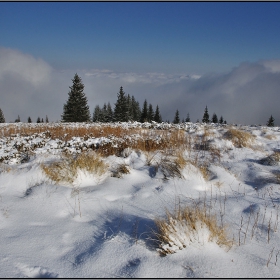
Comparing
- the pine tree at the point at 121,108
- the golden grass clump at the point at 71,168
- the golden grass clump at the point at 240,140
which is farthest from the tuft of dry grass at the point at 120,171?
the pine tree at the point at 121,108

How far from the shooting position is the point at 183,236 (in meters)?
1.85

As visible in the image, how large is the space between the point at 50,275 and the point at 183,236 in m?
1.17

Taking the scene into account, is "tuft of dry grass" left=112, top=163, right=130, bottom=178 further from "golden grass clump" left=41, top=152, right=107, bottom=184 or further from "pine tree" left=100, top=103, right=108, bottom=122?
"pine tree" left=100, top=103, right=108, bottom=122

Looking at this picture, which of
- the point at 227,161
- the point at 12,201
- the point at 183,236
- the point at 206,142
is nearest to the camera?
the point at 183,236

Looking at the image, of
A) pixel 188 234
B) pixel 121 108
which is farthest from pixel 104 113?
pixel 188 234

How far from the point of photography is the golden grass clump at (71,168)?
133 inches

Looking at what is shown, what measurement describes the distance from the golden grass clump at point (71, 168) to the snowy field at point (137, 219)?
17 mm

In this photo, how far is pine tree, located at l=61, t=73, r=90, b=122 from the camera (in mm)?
27031

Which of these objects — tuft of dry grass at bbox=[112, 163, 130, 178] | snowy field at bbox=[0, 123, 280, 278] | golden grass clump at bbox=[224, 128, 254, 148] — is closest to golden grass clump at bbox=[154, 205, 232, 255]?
snowy field at bbox=[0, 123, 280, 278]

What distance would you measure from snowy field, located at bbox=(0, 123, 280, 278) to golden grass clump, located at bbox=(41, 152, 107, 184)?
17mm

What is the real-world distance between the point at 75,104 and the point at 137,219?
26.8m

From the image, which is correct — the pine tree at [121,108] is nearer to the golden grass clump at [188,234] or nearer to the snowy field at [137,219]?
the snowy field at [137,219]

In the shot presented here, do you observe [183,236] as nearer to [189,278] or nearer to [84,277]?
[189,278]

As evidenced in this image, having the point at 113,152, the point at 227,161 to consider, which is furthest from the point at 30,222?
the point at 227,161
